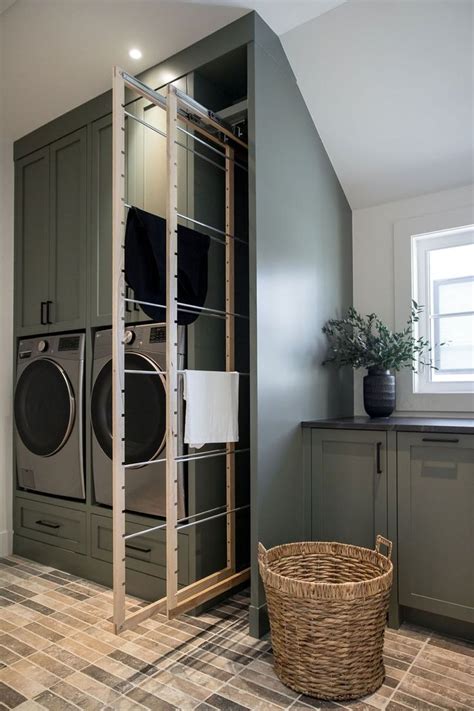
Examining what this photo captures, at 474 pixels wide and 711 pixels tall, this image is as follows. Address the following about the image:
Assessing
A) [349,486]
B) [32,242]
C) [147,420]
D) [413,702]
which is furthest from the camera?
[32,242]

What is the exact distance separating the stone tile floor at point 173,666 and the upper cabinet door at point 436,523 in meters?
0.17

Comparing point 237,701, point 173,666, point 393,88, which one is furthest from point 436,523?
point 393,88

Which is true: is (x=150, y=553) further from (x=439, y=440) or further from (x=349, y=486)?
(x=439, y=440)

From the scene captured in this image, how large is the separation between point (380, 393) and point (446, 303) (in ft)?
2.06

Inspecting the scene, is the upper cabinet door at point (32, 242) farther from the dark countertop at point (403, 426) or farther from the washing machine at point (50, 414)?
the dark countertop at point (403, 426)

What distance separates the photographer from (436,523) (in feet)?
6.86

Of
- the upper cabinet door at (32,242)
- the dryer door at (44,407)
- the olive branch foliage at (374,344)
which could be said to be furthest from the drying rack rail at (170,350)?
the upper cabinet door at (32,242)

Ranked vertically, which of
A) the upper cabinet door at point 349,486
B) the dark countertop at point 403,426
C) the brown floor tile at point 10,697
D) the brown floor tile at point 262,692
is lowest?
the brown floor tile at point 10,697

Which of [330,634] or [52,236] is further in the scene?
[52,236]

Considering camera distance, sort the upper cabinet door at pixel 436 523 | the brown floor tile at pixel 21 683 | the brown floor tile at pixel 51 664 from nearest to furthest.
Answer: the brown floor tile at pixel 21 683, the brown floor tile at pixel 51 664, the upper cabinet door at pixel 436 523

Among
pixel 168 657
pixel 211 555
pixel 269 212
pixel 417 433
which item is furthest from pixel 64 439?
pixel 417 433

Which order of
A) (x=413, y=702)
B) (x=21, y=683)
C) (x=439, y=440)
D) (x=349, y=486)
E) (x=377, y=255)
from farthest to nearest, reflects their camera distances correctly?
(x=377, y=255), (x=349, y=486), (x=439, y=440), (x=21, y=683), (x=413, y=702)

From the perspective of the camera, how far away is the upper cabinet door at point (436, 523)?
203cm

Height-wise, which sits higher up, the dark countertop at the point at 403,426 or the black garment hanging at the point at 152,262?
the black garment hanging at the point at 152,262
